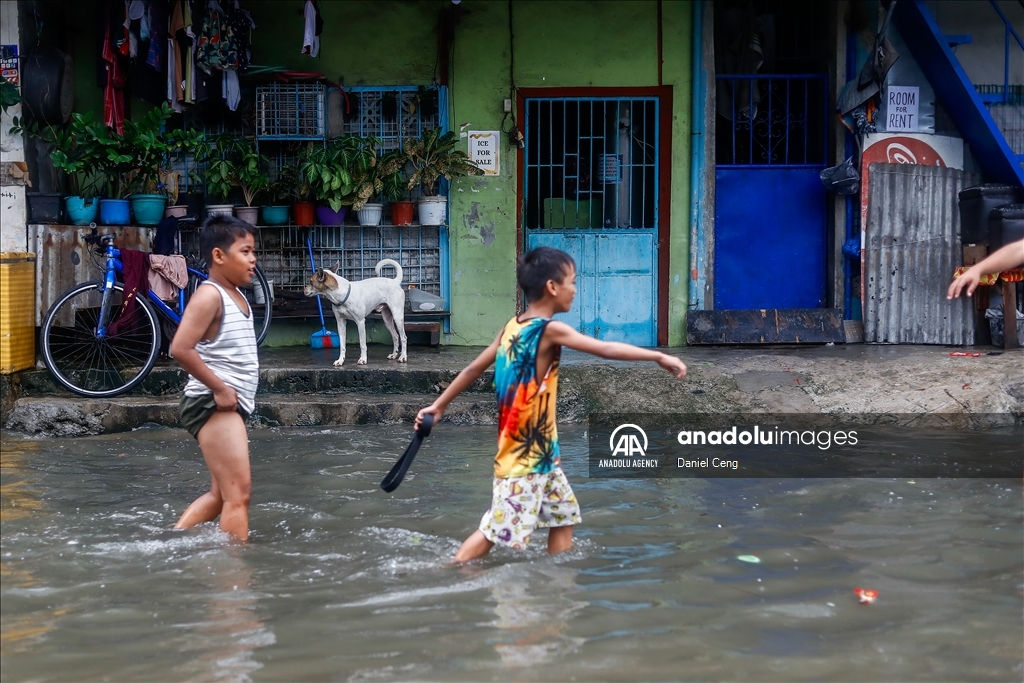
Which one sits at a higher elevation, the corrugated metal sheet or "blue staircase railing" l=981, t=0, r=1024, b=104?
"blue staircase railing" l=981, t=0, r=1024, b=104

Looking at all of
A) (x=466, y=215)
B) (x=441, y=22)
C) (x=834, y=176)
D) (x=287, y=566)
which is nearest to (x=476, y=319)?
(x=466, y=215)

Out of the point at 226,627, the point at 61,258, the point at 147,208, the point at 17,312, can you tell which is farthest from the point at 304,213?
the point at 226,627

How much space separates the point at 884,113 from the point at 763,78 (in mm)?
1246

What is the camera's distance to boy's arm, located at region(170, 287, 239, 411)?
4.48 meters

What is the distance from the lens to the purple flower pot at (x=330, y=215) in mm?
10016

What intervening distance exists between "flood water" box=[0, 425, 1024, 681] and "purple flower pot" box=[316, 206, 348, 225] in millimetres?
4092

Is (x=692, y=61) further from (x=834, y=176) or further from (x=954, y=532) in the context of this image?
(x=954, y=532)

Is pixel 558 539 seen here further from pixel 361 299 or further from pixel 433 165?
pixel 433 165

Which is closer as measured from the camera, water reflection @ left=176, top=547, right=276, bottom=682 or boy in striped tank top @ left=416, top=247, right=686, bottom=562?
water reflection @ left=176, top=547, right=276, bottom=682

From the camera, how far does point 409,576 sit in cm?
451

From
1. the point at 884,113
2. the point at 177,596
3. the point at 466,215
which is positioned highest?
the point at 884,113

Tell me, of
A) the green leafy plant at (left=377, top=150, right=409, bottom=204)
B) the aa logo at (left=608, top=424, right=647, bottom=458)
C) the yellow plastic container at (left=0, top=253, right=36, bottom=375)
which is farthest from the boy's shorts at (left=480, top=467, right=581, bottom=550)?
the green leafy plant at (left=377, top=150, right=409, bottom=204)

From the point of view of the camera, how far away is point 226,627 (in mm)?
3932

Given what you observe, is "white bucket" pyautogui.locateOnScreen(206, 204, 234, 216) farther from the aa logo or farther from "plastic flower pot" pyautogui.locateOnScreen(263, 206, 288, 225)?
the aa logo
